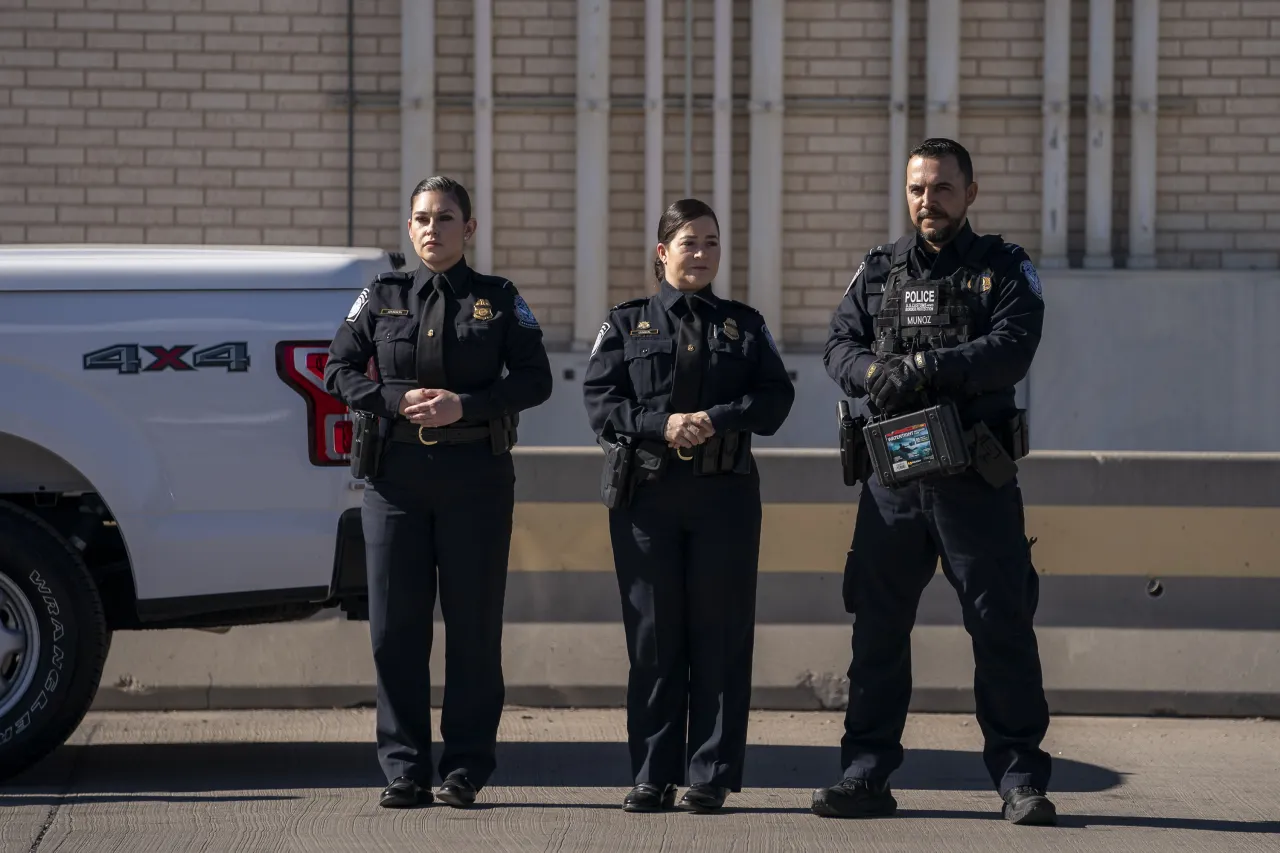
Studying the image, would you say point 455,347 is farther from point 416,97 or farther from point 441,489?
point 416,97

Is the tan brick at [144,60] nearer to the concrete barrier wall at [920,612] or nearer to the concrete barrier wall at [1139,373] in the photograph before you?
the concrete barrier wall at [1139,373]

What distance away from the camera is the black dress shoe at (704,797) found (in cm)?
497

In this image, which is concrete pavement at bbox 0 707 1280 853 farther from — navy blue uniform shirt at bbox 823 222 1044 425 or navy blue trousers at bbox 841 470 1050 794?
navy blue uniform shirt at bbox 823 222 1044 425

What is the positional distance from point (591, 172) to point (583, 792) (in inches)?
310

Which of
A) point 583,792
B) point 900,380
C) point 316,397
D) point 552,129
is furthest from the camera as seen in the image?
point 552,129

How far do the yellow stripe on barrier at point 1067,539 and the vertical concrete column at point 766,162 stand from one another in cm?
602

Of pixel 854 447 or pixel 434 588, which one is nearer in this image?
pixel 854 447

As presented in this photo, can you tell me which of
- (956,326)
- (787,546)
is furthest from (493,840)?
(787,546)

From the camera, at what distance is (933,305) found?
192 inches

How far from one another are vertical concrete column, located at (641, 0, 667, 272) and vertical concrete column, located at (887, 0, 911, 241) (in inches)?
67.3

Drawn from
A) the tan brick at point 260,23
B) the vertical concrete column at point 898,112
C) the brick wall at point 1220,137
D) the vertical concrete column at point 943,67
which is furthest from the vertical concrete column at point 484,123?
the brick wall at point 1220,137

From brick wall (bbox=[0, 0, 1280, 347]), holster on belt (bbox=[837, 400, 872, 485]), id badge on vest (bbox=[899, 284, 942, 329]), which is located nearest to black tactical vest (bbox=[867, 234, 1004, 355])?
id badge on vest (bbox=[899, 284, 942, 329])

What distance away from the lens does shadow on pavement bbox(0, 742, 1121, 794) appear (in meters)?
5.55

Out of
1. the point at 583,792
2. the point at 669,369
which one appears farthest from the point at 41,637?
the point at 669,369
